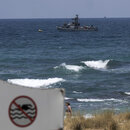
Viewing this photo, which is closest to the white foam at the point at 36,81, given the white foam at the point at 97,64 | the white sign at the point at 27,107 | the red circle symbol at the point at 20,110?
the white foam at the point at 97,64

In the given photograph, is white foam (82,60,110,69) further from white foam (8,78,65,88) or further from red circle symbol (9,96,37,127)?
red circle symbol (9,96,37,127)

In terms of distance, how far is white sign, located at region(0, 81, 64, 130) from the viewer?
4336mm

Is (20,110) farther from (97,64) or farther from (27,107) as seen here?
(97,64)

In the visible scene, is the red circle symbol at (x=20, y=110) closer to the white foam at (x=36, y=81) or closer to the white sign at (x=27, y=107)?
the white sign at (x=27, y=107)

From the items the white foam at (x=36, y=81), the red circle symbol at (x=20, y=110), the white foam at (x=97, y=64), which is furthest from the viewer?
the white foam at (x=97, y=64)

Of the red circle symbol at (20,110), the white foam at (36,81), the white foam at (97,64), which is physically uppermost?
the red circle symbol at (20,110)

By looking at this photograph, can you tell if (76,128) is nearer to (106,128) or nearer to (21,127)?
(106,128)

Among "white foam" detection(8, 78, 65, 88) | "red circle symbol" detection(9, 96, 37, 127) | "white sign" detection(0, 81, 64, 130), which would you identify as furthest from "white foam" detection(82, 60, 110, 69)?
"red circle symbol" detection(9, 96, 37, 127)

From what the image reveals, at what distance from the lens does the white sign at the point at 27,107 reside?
4.34 metres

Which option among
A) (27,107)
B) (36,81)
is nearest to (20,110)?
(27,107)

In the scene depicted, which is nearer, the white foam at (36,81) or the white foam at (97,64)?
the white foam at (36,81)

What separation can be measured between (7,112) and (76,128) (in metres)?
3.03

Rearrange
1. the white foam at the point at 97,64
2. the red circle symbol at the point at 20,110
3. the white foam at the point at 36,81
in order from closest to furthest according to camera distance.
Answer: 1. the red circle symbol at the point at 20,110
2. the white foam at the point at 36,81
3. the white foam at the point at 97,64

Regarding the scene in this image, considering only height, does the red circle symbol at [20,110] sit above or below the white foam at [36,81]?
above
